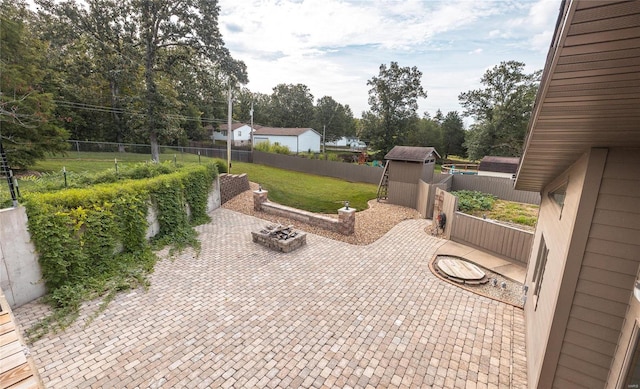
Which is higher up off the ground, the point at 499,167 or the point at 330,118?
the point at 330,118

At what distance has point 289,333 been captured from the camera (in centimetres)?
543

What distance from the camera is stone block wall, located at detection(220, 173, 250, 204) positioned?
49.1 ft

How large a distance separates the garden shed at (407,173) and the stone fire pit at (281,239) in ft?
27.7

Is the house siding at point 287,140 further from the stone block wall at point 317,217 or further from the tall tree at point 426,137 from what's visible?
the stone block wall at point 317,217

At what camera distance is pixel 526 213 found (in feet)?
46.5

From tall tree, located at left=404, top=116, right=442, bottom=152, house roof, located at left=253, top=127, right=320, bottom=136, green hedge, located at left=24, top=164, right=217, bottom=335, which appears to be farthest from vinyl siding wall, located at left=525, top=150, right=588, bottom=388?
tall tree, located at left=404, top=116, right=442, bottom=152

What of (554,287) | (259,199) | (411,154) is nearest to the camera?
(554,287)

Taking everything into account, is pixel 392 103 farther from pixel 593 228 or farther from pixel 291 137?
pixel 593 228

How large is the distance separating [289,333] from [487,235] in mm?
7773

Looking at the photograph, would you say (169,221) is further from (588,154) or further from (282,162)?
(282,162)

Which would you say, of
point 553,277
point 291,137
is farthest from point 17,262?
point 291,137

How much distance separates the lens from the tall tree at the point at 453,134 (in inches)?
1777

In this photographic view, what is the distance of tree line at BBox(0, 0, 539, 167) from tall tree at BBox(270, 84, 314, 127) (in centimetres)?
2006

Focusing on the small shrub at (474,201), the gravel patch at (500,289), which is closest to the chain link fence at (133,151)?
the small shrub at (474,201)
